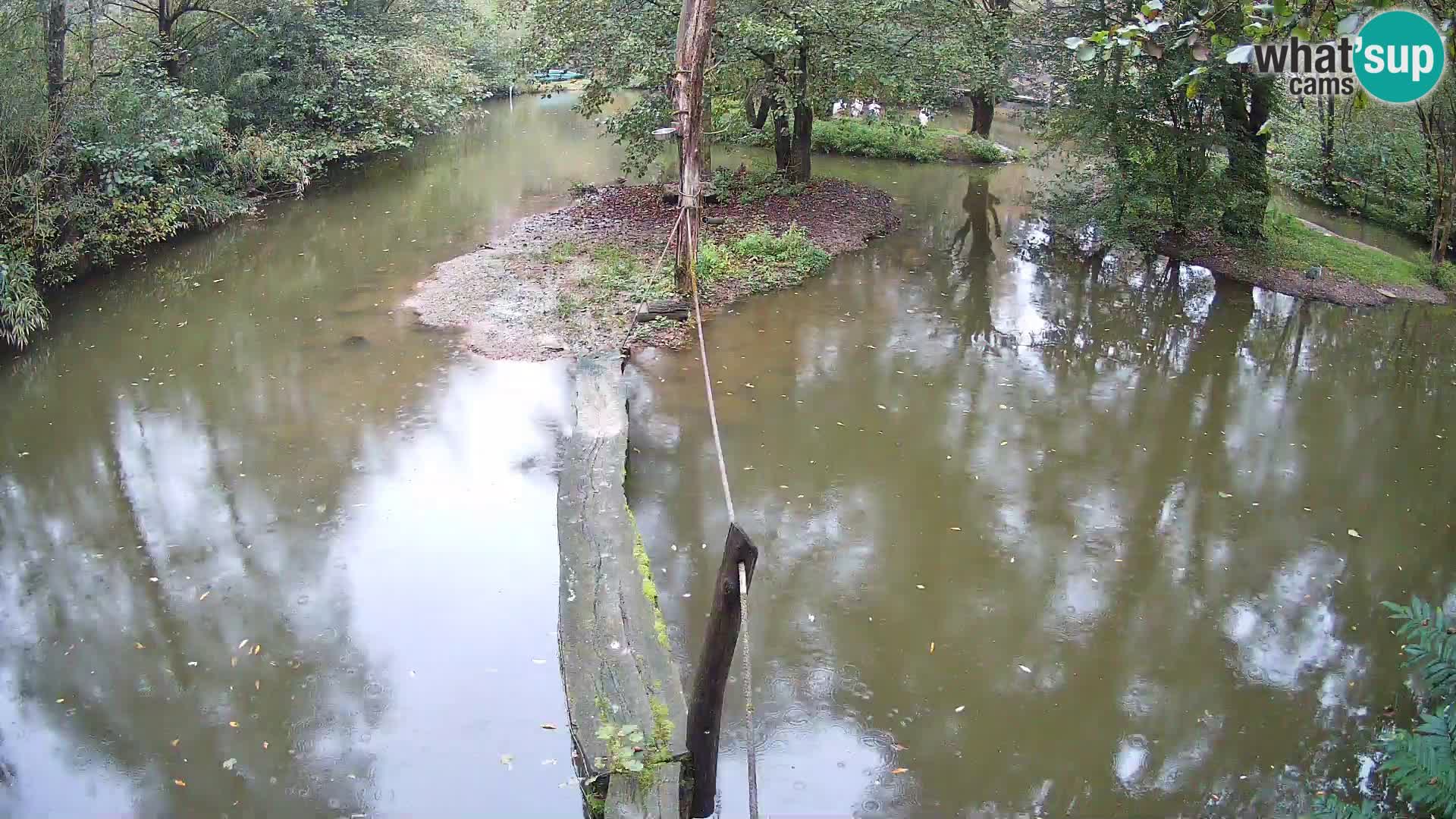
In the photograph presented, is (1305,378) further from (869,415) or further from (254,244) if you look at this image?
(254,244)

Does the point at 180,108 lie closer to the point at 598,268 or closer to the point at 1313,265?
the point at 598,268

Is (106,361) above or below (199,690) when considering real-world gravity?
above

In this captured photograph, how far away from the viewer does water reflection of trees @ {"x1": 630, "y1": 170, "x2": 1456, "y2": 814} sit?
4.93 meters

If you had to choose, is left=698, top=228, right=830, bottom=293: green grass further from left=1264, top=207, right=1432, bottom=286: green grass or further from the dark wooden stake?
the dark wooden stake

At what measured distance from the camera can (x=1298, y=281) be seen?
39.8 ft

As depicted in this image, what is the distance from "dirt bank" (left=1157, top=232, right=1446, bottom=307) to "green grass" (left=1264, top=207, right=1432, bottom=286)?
0.16m

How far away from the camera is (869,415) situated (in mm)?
8414

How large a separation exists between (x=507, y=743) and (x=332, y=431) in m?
4.04

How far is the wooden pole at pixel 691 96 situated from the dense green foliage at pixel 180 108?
21.0 ft

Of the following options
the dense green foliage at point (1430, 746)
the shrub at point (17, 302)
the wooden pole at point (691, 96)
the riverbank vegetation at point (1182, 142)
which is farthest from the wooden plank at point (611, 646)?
the riverbank vegetation at point (1182, 142)

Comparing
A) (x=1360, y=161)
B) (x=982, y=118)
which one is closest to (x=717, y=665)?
(x=1360, y=161)

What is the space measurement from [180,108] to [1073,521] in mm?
12467

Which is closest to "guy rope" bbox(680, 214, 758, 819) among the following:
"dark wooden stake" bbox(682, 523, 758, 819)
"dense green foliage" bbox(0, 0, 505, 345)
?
"dark wooden stake" bbox(682, 523, 758, 819)

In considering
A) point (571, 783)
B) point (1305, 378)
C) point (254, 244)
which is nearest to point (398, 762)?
point (571, 783)
